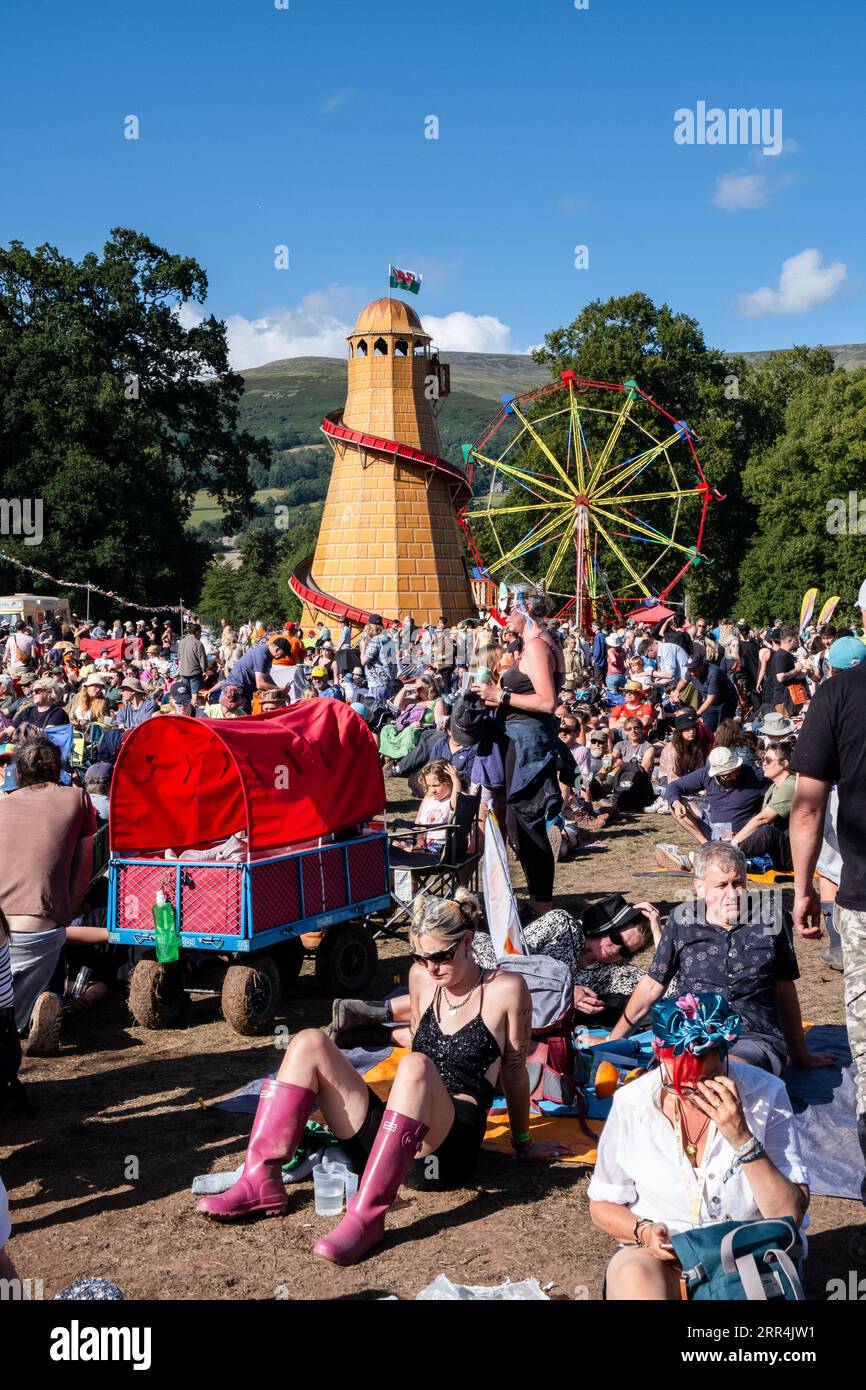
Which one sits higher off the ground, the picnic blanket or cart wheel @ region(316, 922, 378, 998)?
cart wheel @ region(316, 922, 378, 998)

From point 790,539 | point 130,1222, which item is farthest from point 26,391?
point 130,1222

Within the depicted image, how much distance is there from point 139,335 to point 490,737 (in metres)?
47.2

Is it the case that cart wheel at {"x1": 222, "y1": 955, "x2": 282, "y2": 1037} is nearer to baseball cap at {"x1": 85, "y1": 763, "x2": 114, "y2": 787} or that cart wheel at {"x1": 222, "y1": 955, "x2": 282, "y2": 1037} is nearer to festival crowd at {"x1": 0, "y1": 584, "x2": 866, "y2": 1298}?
festival crowd at {"x1": 0, "y1": 584, "x2": 866, "y2": 1298}

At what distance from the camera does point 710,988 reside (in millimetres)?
5582

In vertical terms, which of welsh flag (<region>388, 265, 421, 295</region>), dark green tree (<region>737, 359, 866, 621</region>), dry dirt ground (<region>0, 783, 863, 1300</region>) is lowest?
dry dirt ground (<region>0, 783, 863, 1300</region>)

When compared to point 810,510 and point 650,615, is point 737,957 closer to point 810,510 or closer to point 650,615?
point 650,615

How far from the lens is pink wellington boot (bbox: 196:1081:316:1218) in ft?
16.2

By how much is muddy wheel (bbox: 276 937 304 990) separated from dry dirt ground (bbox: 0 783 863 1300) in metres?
0.69

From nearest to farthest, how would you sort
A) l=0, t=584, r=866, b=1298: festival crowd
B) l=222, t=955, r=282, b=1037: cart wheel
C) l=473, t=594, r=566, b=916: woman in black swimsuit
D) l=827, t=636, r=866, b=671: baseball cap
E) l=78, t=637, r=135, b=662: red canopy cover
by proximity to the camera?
l=0, t=584, r=866, b=1298: festival crowd → l=222, t=955, r=282, b=1037: cart wheel → l=827, t=636, r=866, b=671: baseball cap → l=473, t=594, r=566, b=916: woman in black swimsuit → l=78, t=637, r=135, b=662: red canopy cover

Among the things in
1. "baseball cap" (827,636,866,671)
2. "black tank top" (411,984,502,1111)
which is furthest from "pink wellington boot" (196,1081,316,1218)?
"baseball cap" (827,636,866,671)

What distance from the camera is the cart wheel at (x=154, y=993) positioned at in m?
7.24

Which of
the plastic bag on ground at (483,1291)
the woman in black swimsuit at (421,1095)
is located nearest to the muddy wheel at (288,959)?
the woman in black swimsuit at (421,1095)
